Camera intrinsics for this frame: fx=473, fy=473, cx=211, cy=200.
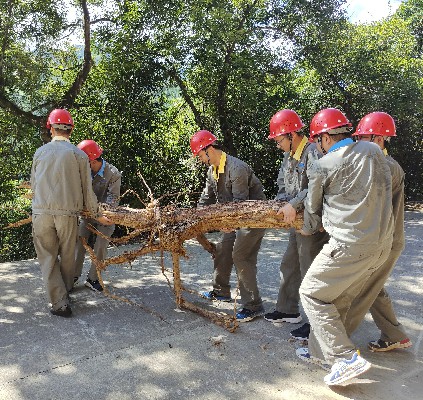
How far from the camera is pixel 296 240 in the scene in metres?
4.39

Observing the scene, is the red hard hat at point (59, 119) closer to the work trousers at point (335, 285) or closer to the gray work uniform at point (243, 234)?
the gray work uniform at point (243, 234)

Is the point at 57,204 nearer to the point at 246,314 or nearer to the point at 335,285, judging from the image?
the point at 246,314

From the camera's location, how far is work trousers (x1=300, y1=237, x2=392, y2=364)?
3277 mm

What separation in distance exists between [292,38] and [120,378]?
8.76 metres

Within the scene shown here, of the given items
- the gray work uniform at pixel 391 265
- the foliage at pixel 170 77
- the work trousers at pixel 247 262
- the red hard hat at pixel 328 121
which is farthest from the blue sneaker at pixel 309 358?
the foliage at pixel 170 77

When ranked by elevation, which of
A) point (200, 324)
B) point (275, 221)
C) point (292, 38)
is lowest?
point (200, 324)

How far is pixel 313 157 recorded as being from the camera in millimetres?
3988

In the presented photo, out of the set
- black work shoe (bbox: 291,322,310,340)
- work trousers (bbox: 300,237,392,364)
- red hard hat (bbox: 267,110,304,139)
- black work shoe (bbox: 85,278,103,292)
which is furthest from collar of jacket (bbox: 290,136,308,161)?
black work shoe (bbox: 85,278,103,292)

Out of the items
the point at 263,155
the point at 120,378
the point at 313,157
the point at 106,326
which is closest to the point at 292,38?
the point at 263,155

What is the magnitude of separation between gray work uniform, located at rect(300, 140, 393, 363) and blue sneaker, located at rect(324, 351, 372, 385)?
1.9 inches

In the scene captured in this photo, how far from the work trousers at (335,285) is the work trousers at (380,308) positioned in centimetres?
21

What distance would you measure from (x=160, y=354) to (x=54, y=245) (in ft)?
5.61

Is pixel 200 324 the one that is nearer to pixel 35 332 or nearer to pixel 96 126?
pixel 35 332

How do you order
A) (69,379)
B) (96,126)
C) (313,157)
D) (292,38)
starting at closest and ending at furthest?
(69,379) < (313,157) < (96,126) < (292,38)
